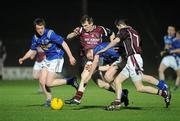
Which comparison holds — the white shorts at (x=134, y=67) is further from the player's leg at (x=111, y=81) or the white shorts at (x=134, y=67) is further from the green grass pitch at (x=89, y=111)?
the player's leg at (x=111, y=81)

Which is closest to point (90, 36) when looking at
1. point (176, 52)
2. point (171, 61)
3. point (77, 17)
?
point (176, 52)

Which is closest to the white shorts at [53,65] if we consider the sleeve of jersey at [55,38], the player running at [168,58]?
the sleeve of jersey at [55,38]

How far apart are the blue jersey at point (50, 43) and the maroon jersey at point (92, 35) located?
0.54 m

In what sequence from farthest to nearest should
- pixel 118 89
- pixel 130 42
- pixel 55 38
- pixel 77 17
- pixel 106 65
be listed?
pixel 77 17, pixel 106 65, pixel 55 38, pixel 118 89, pixel 130 42

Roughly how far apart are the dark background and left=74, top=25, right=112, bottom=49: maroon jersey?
17.4m

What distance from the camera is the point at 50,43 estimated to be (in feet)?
46.0

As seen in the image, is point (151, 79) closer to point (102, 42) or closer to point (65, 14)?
point (102, 42)

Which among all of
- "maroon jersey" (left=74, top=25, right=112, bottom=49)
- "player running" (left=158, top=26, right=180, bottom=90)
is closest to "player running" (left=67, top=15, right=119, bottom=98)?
"maroon jersey" (left=74, top=25, right=112, bottom=49)

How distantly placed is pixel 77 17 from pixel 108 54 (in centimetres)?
1974

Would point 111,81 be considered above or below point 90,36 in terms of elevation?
below

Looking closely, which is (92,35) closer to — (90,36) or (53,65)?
(90,36)

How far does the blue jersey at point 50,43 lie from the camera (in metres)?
13.9

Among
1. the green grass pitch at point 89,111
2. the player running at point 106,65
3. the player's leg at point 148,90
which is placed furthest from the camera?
the player running at point 106,65

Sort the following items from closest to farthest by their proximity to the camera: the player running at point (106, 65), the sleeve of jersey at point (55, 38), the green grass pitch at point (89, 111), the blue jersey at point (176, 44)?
the green grass pitch at point (89, 111) → the player running at point (106, 65) → the sleeve of jersey at point (55, 38) → the blue jersey at point (176, 44)
